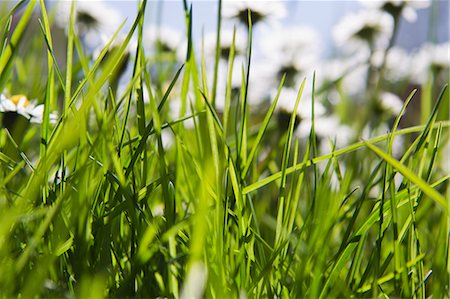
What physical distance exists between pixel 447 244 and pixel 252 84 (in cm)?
112

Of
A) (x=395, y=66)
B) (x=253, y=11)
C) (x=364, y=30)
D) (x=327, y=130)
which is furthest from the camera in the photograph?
(x=395, y=66)

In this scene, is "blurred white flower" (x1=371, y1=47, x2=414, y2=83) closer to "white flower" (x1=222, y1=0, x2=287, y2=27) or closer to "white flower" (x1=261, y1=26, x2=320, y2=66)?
"white flower" (x1=261, y1=26, x2=320, y2=66)

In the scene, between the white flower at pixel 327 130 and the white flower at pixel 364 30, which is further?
the white flower at pixel 364 30

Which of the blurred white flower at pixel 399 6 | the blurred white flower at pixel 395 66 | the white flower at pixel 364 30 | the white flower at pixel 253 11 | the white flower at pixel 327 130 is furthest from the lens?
the blurred white flower at pixel 395 66

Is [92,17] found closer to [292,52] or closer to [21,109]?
[292,52]

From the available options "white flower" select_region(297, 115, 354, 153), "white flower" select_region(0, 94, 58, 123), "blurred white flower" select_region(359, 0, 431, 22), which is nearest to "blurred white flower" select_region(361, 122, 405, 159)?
"white flower" select_region(297, 115, 354, 153)

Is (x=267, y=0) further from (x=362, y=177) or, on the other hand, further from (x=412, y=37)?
(x=412, y=37)

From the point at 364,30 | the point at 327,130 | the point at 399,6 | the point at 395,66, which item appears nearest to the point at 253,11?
the point at 327,130

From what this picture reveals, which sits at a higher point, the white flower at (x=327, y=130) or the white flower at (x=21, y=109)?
the white flower at (x=21, y=109)

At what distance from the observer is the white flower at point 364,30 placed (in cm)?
147

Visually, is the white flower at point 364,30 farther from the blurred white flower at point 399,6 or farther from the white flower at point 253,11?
the white flower at point 253,11

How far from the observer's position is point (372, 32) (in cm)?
147

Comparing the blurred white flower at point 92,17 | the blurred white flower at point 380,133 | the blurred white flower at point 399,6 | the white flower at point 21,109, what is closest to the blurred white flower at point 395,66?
the blurred white flower at point 380,133

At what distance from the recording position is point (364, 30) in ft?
4.85
